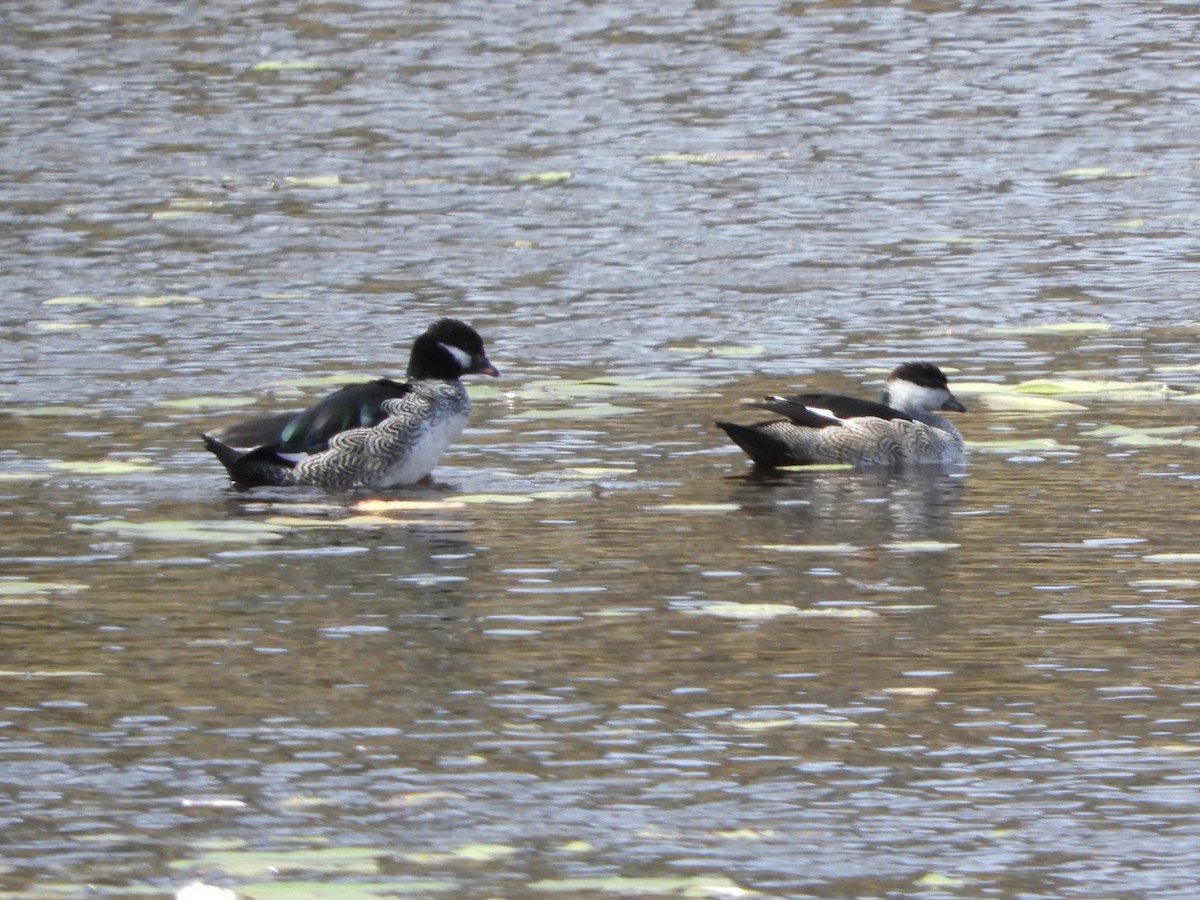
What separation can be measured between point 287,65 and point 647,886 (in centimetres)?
2118

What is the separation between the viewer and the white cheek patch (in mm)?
13664

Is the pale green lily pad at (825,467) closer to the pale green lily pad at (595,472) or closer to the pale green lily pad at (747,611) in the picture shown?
the pale green lily pad at (595,472)

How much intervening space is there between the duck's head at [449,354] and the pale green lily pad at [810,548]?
9.16 ft

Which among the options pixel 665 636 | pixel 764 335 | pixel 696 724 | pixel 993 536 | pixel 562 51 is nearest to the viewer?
pixel 696 724

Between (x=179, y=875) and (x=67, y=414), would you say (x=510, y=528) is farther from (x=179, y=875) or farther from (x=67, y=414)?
(x=179, y=875)

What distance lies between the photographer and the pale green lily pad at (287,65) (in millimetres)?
27188

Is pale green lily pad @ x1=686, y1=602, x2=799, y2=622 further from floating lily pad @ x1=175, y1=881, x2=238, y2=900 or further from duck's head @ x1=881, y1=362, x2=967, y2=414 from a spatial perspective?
duck's head @ x1=881, y1=362, x2=967, y2=414

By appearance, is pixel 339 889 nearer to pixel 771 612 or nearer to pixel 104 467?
pixel 771 612

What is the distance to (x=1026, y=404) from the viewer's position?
14.3m

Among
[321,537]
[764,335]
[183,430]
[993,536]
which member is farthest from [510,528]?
[764,335]

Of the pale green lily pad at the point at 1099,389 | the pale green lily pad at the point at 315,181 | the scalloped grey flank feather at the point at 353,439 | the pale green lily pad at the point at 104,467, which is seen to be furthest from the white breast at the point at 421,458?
the pale green lily pad at the point at 315,181

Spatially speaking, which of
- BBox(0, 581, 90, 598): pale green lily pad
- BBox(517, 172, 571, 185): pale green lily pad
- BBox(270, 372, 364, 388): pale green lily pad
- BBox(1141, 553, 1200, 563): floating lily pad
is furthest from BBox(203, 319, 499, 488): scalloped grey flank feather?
BBox(517, 172, 571, 185): pale green lily pad

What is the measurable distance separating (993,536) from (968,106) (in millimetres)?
13747

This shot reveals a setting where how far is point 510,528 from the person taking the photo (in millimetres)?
11562
